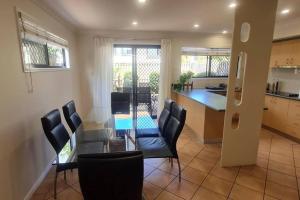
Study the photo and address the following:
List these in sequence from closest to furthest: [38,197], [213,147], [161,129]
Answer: [38,197] → [161,129] → [213,147]

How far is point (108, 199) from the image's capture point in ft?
3.87

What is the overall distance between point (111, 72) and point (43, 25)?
7.09 ft

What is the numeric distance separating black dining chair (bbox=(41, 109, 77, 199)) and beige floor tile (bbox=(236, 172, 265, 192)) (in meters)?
2.05

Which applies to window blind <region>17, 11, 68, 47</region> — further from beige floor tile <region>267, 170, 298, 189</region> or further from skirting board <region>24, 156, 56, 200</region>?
beige floor tile <region>267, 170, 298, 189</region>

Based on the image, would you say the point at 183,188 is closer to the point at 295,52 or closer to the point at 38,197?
the point at 38,197

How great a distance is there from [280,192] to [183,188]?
1.15 meters

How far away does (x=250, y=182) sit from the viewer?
2.30m

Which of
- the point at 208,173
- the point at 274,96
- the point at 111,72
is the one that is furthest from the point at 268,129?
the point at 111,72

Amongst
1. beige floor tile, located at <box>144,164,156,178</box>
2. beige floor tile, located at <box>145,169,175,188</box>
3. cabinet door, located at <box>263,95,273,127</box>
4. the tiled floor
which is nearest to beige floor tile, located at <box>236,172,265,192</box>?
the tiled floor

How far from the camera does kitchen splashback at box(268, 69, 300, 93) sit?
4.03 metres

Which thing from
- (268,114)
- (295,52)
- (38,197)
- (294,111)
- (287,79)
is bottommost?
(38,197)

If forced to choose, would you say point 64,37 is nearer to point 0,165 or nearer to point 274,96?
point 0,165

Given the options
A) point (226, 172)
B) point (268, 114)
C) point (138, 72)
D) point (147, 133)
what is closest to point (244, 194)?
point (226, 172)

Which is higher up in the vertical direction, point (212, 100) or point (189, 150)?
point (212, 100)
